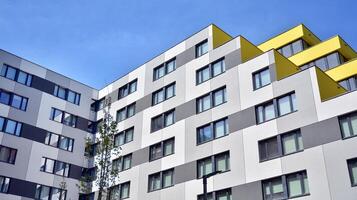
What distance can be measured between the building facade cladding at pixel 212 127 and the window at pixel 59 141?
0.26 m

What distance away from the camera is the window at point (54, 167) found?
141 ft

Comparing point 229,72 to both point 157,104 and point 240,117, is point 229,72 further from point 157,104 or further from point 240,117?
point 157,104

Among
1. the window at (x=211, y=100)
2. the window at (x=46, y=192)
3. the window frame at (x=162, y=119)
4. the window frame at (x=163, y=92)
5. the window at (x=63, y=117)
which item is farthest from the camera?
the window at (x=63, y=117)

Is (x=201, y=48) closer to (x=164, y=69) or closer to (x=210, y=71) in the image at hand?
(x=210, y=71)

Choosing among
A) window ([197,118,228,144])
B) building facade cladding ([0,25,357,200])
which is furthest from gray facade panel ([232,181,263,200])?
window ([197,118,228,144])

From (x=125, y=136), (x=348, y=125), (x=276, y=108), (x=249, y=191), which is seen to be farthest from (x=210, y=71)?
(x=348, y=125)

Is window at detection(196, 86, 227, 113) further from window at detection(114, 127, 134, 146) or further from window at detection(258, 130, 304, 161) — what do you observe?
window at detection(114, 127, 134, 146)

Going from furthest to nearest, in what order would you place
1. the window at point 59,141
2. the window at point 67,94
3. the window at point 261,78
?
the window at point 67,94, the window at point 59,141, the window at point 261,78

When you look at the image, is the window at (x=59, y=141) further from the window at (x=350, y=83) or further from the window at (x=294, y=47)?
the window at (x=350, y=83)

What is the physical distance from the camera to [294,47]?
46031 mm

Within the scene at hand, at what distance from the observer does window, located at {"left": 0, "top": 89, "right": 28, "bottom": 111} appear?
42.2m

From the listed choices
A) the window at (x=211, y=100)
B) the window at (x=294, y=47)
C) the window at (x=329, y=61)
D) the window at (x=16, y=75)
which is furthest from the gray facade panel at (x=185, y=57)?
the window at (x=16, y=75)

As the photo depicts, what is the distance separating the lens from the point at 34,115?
43.9 metres

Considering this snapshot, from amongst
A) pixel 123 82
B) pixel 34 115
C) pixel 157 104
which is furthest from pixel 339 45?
pixel 34 115
